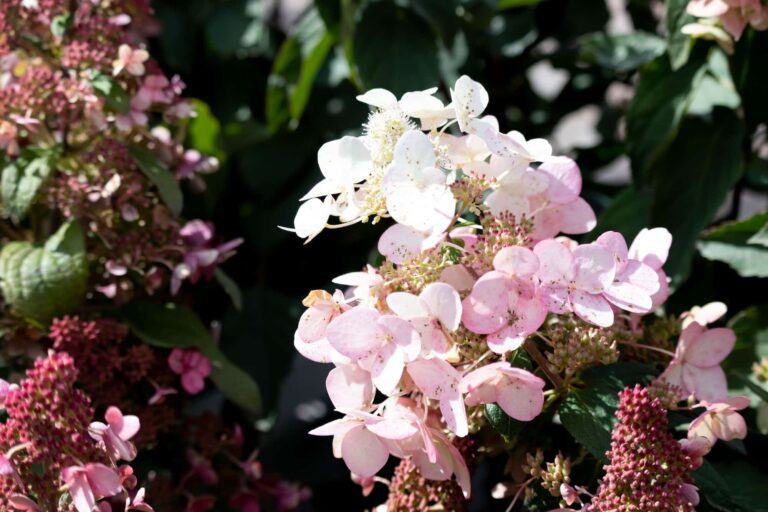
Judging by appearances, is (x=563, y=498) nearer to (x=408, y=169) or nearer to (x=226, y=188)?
(x=408, y=169)

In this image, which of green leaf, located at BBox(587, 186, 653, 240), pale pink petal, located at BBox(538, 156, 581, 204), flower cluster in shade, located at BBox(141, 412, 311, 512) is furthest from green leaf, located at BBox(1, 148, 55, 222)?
green leaf, located at BBox(587, 186, 653, 240)

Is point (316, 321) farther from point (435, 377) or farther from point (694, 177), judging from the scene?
point (694, 177)

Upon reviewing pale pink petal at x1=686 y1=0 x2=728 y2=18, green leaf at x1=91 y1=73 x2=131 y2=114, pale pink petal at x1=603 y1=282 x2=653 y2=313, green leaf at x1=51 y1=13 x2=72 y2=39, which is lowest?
pale pink petal at x1=603 y1=282 x2=653 y2=313

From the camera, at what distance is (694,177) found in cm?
117

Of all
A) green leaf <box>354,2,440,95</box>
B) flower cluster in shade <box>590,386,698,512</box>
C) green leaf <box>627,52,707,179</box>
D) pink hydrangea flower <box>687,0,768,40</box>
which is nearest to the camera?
flower cluster in shade <box>590,386,698,512</box>

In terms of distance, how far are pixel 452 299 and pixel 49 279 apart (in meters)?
0.48

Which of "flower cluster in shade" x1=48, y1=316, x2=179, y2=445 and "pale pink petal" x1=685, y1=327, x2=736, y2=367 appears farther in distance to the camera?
"flower cluster in shade" x1=48, y1=316, x2=179, y2=445

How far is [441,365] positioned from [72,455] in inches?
10.9

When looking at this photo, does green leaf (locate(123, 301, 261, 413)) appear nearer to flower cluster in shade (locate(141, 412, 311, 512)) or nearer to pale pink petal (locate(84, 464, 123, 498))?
flower cluster in shade (locate(141, 412, 311, 512))

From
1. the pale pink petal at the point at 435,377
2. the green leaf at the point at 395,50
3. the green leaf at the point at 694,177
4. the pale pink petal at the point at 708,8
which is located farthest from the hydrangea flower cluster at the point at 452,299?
the green leaf at the point at 395,50

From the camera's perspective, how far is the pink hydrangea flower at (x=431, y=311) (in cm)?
66

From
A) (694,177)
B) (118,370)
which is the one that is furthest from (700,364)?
(118,370)

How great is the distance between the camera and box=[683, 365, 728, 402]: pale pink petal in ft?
2.54

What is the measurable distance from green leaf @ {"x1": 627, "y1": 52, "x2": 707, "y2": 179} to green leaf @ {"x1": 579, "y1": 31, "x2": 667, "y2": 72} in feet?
0.53
